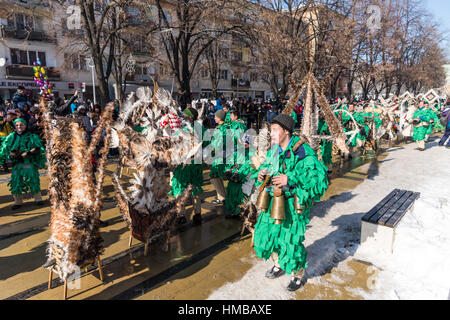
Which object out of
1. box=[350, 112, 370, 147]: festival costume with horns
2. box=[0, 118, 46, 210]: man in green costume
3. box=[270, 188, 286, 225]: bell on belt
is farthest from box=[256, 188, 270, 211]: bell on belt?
box=[350, 112, 370, 147]: festival costume with horns

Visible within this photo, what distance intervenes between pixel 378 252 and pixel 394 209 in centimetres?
86

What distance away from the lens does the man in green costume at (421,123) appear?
11914 millimetres

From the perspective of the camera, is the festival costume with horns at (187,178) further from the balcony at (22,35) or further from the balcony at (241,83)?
the balcony at (241,83)

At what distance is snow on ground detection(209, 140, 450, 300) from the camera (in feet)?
10.9

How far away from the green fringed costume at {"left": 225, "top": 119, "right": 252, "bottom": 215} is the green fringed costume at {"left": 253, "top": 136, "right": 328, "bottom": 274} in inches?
69.4

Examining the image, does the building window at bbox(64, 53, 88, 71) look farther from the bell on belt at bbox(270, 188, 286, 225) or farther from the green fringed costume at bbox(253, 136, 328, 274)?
the bell on belt at bbox(270, 188, 286, 225)

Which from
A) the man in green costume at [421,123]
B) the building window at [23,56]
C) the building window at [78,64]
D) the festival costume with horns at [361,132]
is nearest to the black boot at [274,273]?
the festival costume with horns at [361,132]

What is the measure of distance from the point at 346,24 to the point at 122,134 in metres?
15.6

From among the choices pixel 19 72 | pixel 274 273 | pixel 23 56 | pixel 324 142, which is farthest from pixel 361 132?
pixel 23 56

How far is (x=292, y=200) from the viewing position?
3.23 meters

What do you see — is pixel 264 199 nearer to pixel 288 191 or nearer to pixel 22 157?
pixel 288 191

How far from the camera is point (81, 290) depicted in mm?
3410
